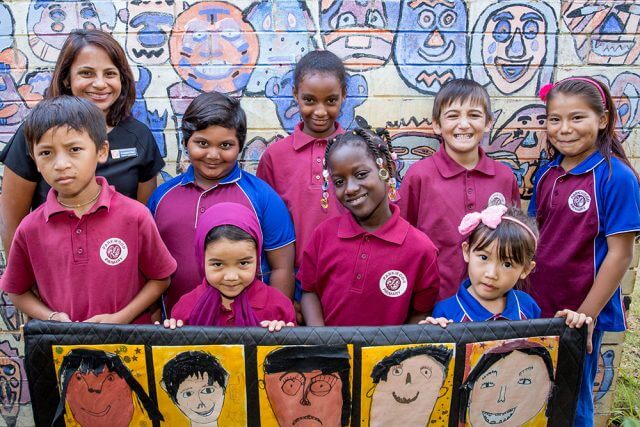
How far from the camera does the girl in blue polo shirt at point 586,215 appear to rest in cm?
280

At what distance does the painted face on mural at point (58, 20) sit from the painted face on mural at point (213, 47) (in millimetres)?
422

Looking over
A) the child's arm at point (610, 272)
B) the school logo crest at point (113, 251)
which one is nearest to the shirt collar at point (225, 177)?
the school logo crest at point (113, 251)

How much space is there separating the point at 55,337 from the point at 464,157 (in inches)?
86.7

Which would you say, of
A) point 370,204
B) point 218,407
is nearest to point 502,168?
point 370,204

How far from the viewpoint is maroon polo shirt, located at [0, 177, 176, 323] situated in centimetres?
235

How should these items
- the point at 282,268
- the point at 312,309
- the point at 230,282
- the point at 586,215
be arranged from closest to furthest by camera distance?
the point at 230,282 < the point at 312,309 < the point at 282,268 < the point at 586,215

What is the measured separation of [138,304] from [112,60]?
4.23 feet

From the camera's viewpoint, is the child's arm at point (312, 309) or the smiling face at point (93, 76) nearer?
the child's arm at point (312, 309)

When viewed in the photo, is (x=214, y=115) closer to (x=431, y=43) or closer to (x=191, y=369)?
(x=191, y=369)

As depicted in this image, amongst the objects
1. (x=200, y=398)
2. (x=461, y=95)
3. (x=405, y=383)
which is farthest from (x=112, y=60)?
(x=405, y=383)

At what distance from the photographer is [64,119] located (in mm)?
2324

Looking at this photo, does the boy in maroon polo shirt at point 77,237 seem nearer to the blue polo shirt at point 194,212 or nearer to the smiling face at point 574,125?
the blue polo shirt at point 194,212

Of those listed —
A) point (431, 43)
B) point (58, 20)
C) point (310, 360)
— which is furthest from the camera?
point (431, 43)

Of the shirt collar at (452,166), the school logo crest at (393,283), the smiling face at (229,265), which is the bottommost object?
the school logo crest at (393,283)
